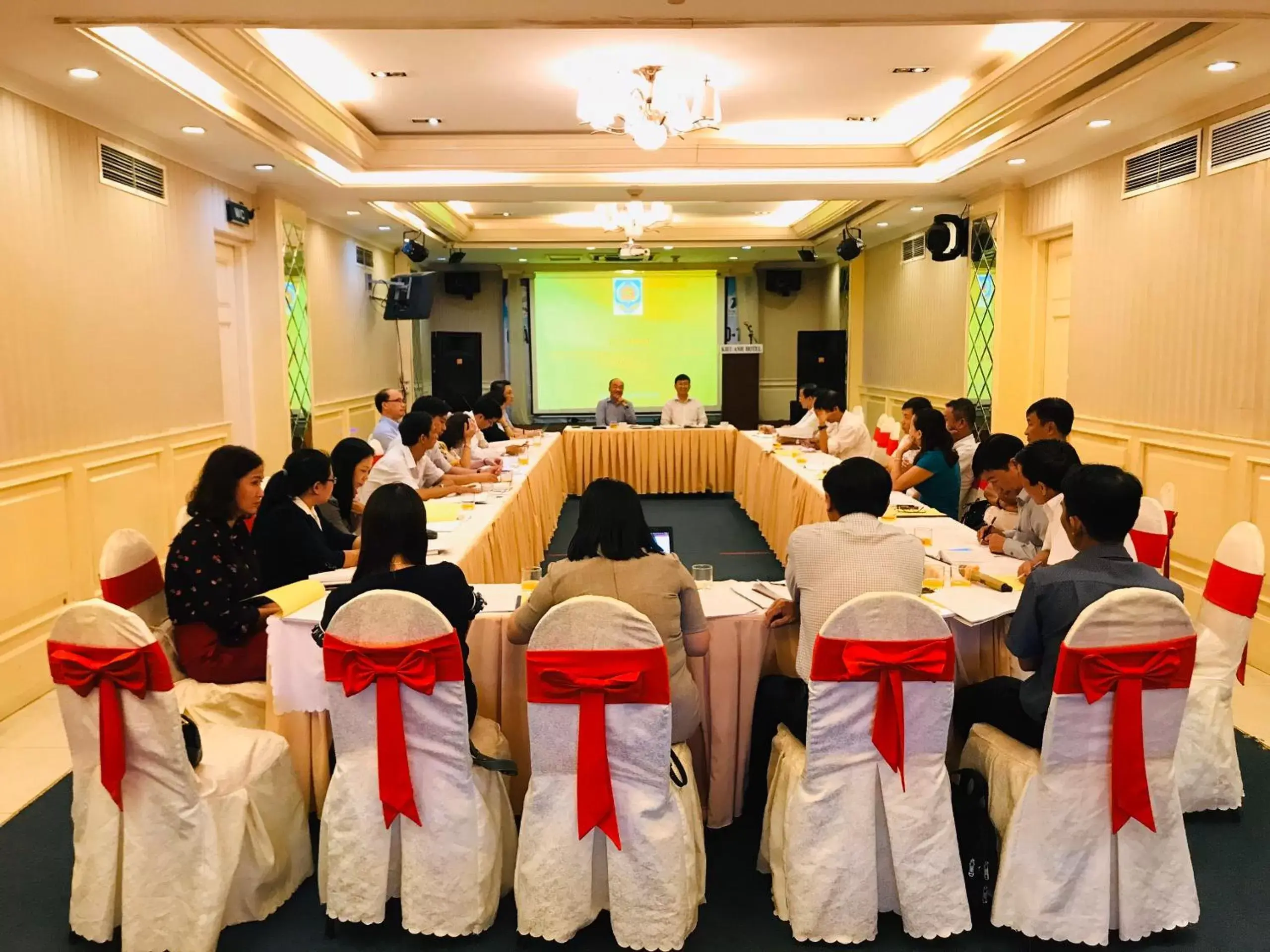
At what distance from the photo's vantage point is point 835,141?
7383 millimetres

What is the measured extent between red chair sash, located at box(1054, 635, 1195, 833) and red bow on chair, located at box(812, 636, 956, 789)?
0.87 feet

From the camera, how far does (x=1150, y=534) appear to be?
3.56 meters

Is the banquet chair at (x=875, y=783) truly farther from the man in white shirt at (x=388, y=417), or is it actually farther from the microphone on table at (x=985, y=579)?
the man in white shirt at (x=388, y=417)

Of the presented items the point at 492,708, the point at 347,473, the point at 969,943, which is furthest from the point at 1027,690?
the point at 347,473

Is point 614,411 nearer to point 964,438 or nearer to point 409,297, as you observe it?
point 409,297

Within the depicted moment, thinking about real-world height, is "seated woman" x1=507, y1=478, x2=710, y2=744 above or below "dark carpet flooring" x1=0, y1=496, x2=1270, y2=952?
above

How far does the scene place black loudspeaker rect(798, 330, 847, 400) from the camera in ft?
44.0

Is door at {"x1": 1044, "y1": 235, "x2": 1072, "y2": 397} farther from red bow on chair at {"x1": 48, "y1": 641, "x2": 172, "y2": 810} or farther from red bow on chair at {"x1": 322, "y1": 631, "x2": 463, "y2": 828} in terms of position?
red bow on chair at {"x1": 48, "y1": 641, "x2": 172, "y2": 810}

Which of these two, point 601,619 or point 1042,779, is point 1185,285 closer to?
point 1042,779

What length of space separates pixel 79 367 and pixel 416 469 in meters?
1.73

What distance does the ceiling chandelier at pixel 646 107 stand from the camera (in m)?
4.95

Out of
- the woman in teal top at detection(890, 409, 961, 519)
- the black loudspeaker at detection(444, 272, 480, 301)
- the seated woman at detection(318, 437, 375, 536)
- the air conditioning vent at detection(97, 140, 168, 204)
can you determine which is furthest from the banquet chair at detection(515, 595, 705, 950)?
the black loudspeaker at detection(444, 272, 480, 301)

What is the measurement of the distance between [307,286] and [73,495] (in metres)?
4.15

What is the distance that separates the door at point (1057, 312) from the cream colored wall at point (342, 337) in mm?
6163
